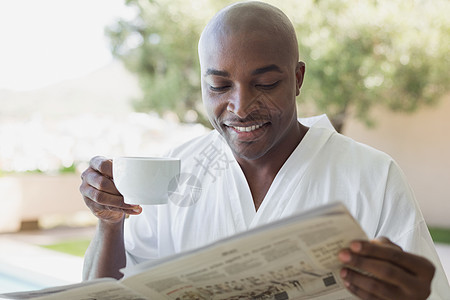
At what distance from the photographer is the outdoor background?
272 inches

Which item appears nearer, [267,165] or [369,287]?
[369,287]

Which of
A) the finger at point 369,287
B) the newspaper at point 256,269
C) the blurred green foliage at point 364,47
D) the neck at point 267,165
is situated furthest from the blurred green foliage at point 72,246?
the finger at point 369,287

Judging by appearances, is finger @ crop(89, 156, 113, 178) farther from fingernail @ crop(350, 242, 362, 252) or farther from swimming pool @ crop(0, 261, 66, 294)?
swimming pool @ crop(0, 261, 66, 294)

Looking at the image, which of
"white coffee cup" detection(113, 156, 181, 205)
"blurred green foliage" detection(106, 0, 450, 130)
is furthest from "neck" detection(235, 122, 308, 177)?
"blurred green foliage" detection(106, 0, 450, 130)

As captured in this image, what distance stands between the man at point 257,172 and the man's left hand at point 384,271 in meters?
0.33

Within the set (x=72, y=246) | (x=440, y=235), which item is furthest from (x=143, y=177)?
(x=440, y=235)

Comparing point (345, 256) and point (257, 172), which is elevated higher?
point (257, 172)

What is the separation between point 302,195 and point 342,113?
276 inches

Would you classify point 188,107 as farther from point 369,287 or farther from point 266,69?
point 369,287

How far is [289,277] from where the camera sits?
0.88 meters

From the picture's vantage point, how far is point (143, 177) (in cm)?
107

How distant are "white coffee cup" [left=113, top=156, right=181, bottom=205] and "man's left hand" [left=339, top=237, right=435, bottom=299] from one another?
425 mm

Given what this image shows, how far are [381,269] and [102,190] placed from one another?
2.09ft

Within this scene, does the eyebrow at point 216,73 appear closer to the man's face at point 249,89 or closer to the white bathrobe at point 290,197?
the man's face at point 249,89
